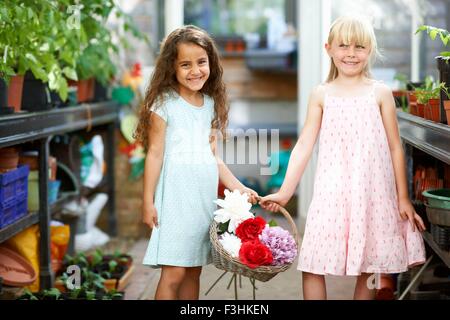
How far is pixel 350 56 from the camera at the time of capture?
2.53 meters

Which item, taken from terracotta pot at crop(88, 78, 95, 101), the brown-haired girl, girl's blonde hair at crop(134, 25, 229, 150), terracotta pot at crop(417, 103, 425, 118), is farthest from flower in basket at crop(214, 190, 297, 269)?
terracotta pot at crop(88, 78, 95, 101)

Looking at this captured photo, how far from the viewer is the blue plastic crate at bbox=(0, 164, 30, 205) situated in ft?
10.4

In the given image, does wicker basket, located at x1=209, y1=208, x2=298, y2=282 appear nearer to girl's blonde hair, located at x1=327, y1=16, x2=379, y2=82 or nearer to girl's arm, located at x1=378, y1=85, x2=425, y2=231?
girl's arm, located at x1=378, y1=85, x2=425, y2=231

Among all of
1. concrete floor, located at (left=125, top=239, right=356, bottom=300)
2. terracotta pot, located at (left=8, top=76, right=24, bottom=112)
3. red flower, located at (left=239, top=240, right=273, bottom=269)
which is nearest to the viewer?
red flower, located at (left=239, top=240, right=273, bottom=269)

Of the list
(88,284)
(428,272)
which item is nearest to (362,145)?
(428,272)

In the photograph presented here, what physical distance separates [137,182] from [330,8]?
1.59m

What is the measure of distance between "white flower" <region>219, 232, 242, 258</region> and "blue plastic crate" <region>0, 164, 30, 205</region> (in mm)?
1082

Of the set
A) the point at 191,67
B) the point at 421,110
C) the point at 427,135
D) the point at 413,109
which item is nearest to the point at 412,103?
the point at 413,109

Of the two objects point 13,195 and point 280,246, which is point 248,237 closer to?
point 280,246

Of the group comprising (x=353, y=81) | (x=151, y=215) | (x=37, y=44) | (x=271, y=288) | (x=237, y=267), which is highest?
(x=37, y=44)

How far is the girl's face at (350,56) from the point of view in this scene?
8.30 ft

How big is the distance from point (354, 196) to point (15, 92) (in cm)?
156

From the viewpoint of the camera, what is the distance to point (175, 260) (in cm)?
263

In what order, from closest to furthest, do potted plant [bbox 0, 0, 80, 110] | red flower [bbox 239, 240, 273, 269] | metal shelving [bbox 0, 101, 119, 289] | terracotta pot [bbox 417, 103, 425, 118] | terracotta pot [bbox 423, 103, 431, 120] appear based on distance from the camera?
red flower [bbox 239, 240, 273, 269] < potted plant [bbox 0, 0, 80, 110] < terracotta pot [bbox 423, 103, 431, 120] < terracotta pot [bbox 417, 103, 425, 118] < metal shelving [bbox 0, 101, 119, 289]
